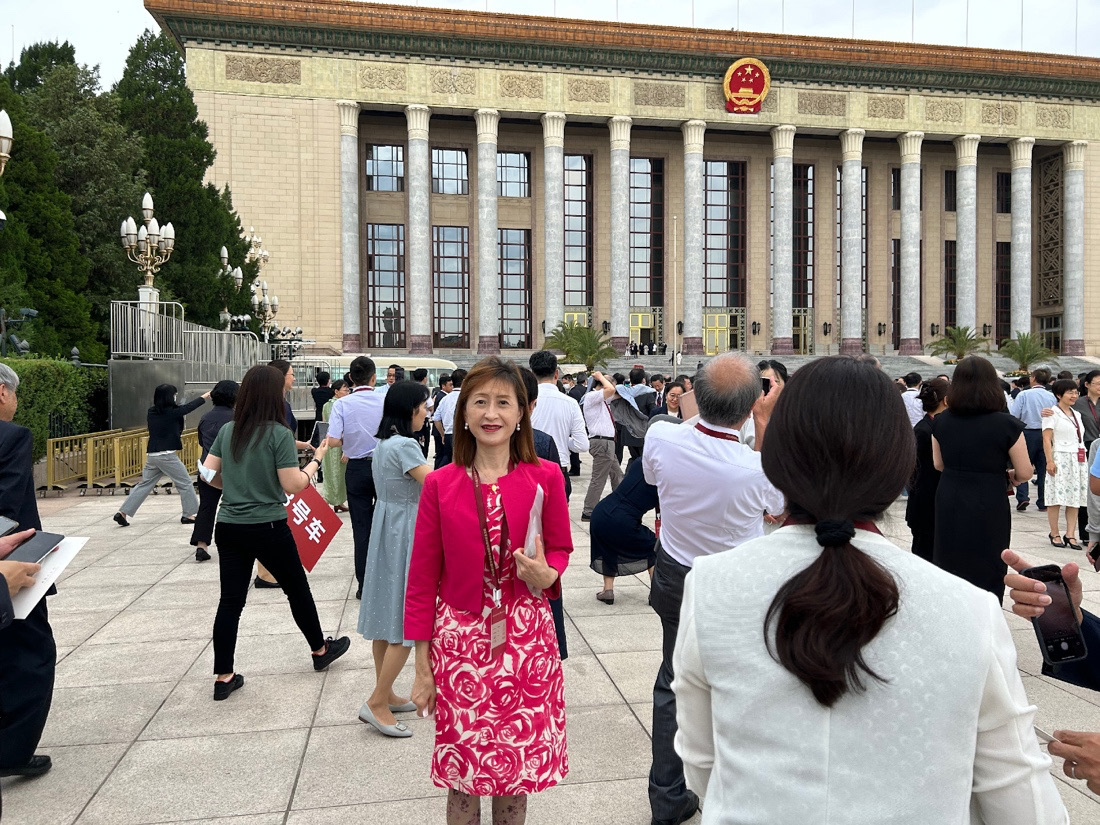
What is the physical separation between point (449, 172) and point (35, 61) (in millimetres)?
18858

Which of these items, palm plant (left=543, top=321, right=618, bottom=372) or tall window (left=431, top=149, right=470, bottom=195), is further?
tall window (left=431, top=149, right=470, bottom=195)

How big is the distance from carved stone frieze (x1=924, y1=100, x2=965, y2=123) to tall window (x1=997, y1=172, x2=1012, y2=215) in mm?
6694

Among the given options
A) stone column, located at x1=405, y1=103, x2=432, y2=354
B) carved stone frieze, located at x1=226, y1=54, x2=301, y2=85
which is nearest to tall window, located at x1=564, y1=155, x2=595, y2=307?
stone column, located at x1=405, y1=103, x2=432, y2=354

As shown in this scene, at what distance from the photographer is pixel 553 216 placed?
41.6m

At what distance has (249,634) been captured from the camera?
628 cm

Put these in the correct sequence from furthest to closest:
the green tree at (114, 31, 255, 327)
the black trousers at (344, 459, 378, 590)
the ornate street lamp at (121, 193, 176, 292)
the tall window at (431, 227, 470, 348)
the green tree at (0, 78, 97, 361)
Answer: the tall window at (431, 227, 470, 348), the green tree at (114, 31, 255, 327), the green tree at (0, 78, 97, 361), the ornate street lamp at (121, 193, 176, 292), the black trousers at (344, 459, 378, 590)

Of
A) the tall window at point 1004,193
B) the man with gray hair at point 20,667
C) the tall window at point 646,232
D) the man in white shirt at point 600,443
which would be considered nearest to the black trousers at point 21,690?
the man with gray hair at point 20,667

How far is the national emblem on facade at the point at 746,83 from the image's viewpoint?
4206cm

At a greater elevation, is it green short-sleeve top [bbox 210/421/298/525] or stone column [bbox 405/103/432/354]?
stone column [bbox 405/103/432/354]

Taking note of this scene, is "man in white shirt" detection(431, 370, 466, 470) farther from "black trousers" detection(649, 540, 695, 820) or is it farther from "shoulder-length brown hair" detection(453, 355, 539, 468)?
"shoulder-length brown hair" detection(453, 355, 539, 468)

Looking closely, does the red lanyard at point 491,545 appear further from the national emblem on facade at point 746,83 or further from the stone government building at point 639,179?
the national emblem on facade at point 746,83

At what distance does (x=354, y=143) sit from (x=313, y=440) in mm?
33886

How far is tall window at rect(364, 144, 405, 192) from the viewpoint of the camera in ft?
144

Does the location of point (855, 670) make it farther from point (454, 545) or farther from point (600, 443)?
point (600, 443)
